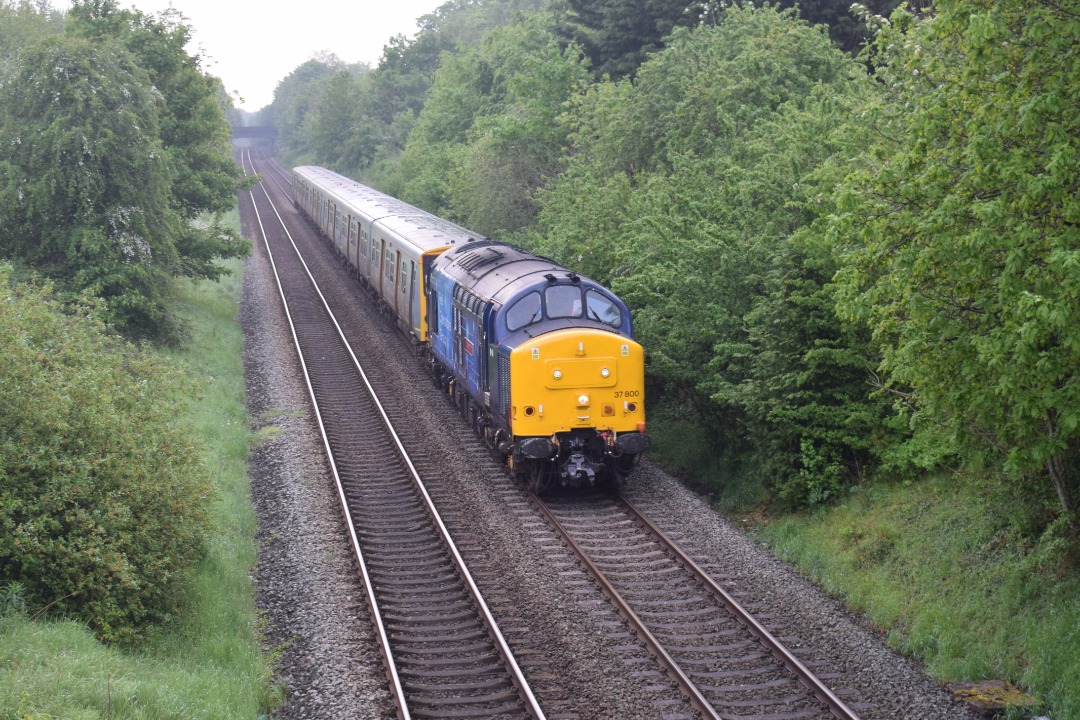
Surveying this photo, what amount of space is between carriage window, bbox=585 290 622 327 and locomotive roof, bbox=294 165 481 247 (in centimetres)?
853

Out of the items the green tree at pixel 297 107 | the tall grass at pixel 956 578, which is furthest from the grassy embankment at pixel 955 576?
the green tree at pixel 297 107

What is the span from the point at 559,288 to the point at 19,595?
30.7ft

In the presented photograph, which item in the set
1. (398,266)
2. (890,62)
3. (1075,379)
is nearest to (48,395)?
(1075,379)

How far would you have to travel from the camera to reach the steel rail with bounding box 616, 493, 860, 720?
31.4ft

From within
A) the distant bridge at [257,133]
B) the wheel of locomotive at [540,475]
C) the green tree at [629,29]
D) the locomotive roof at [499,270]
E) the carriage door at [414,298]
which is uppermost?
the distant bridge at [257,133]

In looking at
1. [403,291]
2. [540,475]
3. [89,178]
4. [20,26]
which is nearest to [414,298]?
[403,291]

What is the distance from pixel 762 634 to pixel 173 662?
6311 millimetres

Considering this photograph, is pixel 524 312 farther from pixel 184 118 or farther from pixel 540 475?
pixel 184 118

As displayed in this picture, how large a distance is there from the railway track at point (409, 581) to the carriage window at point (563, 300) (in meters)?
3.67

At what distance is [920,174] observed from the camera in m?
9.77

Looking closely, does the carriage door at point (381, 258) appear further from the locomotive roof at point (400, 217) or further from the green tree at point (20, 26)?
the green tree at point (20, 26)

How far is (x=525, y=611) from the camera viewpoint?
1198cm

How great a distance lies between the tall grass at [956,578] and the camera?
10055 mm

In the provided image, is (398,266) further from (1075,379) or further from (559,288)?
(1075,379)
